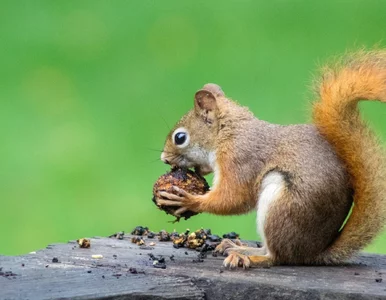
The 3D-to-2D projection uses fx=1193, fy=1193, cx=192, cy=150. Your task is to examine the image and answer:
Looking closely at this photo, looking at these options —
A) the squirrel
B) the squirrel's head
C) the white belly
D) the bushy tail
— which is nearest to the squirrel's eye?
the squirrel's head

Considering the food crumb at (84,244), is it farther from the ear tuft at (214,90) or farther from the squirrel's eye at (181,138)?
the ear tuft at (214,90)

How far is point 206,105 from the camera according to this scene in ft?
11.8

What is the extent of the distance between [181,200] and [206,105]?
35cm

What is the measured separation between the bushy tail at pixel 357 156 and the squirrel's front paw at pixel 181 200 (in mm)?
385

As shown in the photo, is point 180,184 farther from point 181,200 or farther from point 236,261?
point 236,261

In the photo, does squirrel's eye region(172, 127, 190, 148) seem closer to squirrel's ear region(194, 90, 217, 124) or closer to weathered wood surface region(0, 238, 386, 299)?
squirrel's ear region(194, 90, 217, 124)

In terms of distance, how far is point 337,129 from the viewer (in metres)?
3.36

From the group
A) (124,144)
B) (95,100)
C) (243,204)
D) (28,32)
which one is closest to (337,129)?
(243,204)

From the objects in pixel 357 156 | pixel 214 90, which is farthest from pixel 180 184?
pixel 357 156

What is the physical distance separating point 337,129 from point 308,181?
0.61ft

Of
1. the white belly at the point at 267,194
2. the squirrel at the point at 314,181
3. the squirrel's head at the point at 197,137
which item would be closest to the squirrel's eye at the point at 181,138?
the squirrel's head at the point at 197,137

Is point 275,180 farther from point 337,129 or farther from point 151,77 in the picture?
point 151,77

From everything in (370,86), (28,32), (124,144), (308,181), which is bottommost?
(308,181)

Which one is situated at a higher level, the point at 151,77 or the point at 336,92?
the point at 151,77
